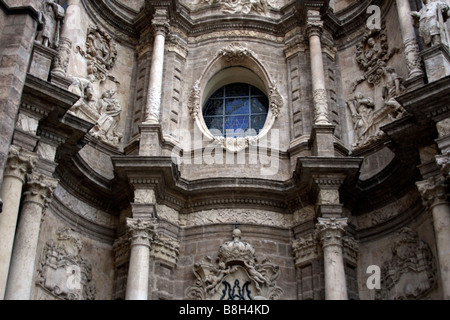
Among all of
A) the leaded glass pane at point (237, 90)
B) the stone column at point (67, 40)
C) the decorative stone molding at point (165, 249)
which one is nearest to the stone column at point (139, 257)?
the decorative stone molding at point (165, 249)

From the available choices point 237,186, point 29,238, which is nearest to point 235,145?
point 237,186

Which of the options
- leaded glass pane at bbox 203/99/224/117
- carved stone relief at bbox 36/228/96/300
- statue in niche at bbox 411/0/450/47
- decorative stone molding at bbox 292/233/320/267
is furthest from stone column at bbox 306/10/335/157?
carved stone relief at bbox 36/228/96/300

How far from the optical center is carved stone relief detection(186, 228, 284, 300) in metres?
11.9

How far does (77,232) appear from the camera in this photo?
12336 millimetres

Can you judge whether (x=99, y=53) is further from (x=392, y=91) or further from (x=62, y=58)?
(x=392, y=91)

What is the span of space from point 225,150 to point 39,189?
4309 mm

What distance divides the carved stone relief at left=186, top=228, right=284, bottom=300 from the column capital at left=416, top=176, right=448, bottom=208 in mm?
3160

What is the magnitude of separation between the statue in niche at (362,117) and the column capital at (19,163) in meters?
7.00

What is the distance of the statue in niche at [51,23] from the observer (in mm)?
12102

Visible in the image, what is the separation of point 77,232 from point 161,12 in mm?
5728

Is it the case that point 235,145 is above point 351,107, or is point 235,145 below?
below

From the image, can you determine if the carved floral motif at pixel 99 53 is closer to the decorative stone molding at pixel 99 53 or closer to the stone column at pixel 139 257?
the decorative stone molding at pixel 99 53
